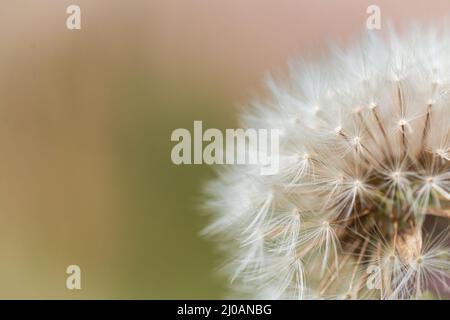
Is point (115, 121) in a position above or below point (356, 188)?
above

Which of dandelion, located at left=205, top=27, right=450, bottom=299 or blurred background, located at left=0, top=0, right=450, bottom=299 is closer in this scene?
dandelion, located at left=205, top=27, right=450, bottom=299

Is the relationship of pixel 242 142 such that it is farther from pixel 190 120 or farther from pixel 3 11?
pixel 3 11

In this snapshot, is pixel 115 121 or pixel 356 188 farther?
pixel 115 121

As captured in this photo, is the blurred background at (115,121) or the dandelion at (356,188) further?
the blurred background at (115,121)
